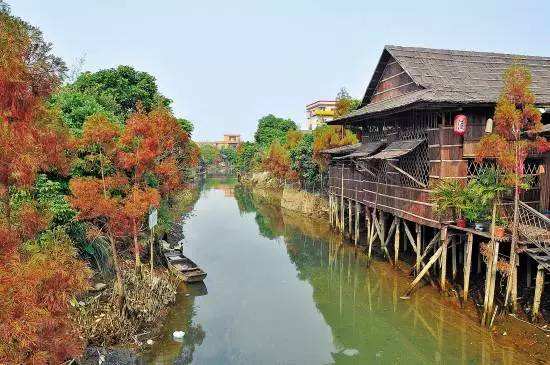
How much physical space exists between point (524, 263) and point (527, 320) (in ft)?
11.4

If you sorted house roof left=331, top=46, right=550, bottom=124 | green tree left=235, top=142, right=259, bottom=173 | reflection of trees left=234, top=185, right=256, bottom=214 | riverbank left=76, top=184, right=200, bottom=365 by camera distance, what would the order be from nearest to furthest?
riverbank left=76, top=184, right=200, bottom=365, house roof left=331, top=46, right=550, bottom=124, reflection of trees left=234, top=185, right=256, bottom=214, green tree left=235, top=142, right=259, bottom=173

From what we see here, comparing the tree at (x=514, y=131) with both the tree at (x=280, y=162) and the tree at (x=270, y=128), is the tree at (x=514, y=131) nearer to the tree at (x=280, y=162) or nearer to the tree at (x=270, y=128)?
the tree at (x=280, y=162)

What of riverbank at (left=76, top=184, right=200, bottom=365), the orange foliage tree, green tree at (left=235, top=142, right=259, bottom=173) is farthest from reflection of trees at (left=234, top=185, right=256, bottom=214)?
the orange foliage tree

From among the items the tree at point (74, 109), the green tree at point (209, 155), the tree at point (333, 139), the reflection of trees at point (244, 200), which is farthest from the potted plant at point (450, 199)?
the green tree at point (209, 155)

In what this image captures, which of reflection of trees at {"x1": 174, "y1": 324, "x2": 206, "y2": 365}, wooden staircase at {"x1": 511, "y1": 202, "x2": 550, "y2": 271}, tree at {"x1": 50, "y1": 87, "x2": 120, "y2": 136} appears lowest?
reflection of trees at {"x1": 174, "y1": 324, "x2": 206, "y2": 365}

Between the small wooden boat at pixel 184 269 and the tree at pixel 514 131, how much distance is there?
36.5 ft

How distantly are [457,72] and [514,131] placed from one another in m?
7.44

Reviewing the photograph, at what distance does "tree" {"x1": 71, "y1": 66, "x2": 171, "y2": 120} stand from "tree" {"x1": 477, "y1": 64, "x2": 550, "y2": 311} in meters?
21.1

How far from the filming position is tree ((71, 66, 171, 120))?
92.6 feet

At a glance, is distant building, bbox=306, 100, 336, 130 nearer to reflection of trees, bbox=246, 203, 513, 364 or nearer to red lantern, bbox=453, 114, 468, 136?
reflection of trees, bbox=246, 203, 513, 364

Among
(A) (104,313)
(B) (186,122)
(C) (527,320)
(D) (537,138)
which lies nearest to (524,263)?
(C) (527,320)

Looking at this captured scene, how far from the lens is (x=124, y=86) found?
2941 centimetres

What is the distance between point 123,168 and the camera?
535 inches

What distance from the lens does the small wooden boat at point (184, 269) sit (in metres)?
17.1
